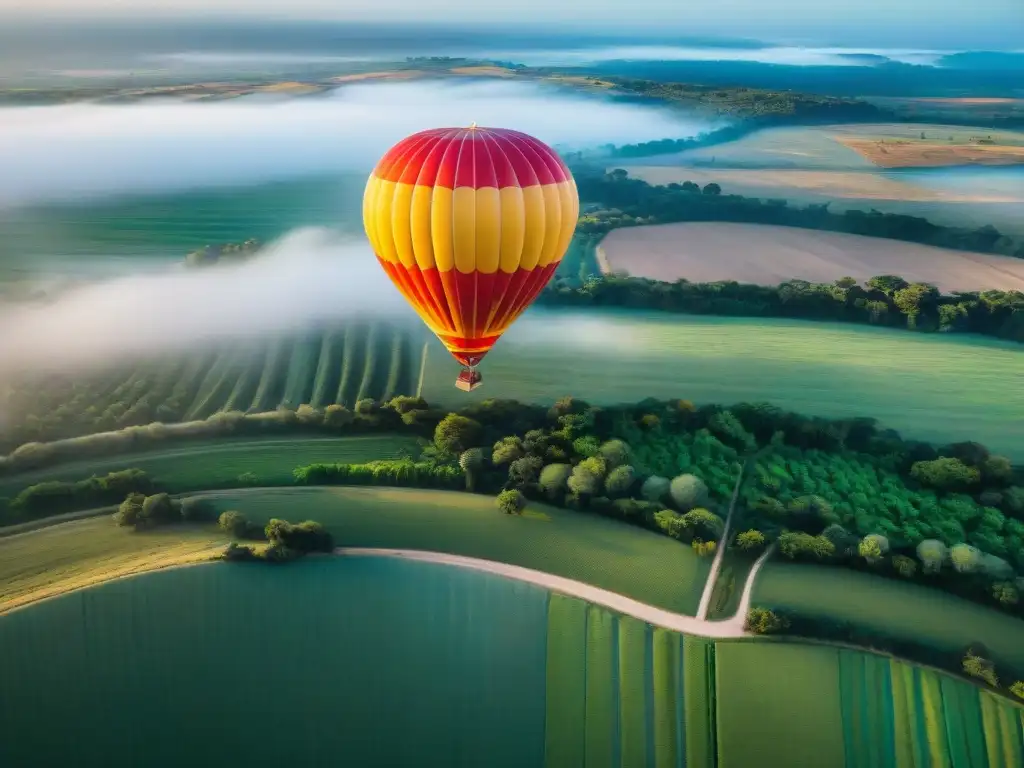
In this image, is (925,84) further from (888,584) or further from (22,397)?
(22,397)

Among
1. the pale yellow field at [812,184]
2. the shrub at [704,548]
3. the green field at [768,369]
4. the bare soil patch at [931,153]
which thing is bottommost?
the shrub at [704,548]

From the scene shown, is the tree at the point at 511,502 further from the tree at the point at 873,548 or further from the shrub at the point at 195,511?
the tree at the point at 873,548

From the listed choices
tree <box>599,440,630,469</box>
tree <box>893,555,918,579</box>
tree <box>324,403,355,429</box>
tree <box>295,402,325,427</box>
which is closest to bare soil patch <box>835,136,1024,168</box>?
tree <box>599,440,630,469</box>

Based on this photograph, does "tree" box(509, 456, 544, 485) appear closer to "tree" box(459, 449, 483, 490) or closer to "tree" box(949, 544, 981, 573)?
"tree" box(459, 449, 483, 490)

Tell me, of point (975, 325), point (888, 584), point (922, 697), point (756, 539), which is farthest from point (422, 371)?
point (975, 325)

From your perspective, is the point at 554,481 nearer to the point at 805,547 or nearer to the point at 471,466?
the point at 471,466

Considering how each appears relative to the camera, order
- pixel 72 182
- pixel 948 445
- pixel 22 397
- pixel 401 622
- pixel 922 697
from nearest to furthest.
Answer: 1. pixel 922 697
2. pixel 401 622
3. pixel 948 445
4. pixel 22 397
5. pixel 72 182

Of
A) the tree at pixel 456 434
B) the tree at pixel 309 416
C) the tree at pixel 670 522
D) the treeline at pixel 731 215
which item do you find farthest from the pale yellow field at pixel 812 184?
the tree at pixel 670 522
